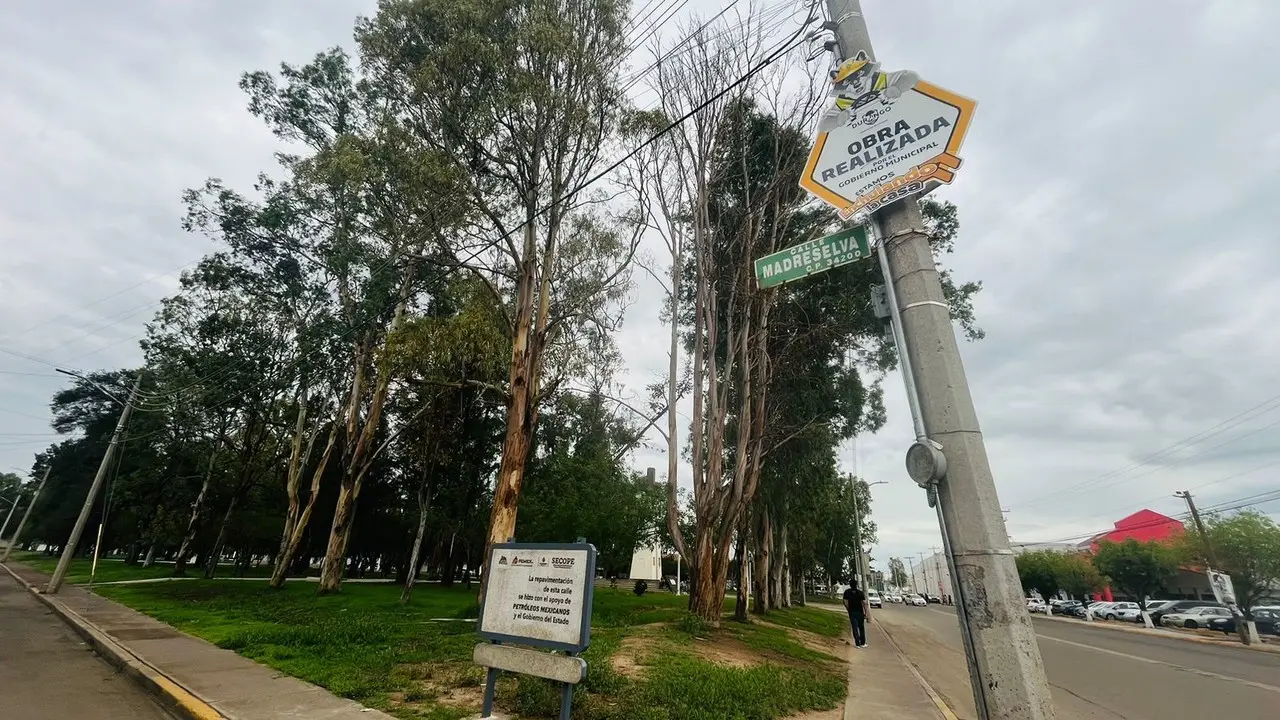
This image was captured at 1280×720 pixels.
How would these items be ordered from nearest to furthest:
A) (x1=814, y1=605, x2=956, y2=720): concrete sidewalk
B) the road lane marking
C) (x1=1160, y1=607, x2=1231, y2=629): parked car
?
(x1=814, y1=605, x2=956, y2=720): concrete sidewalk → the road lane marking → (x1=1160, y1=607, x2=1231, y2=629): parked car

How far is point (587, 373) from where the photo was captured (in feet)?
63.6

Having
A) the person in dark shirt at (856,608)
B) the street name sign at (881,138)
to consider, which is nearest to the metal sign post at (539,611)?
the street name sign at (881,138)

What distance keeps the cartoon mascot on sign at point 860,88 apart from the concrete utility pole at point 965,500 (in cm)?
84

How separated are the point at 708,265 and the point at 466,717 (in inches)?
528

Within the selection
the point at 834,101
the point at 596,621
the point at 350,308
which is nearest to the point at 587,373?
the point at 596,621

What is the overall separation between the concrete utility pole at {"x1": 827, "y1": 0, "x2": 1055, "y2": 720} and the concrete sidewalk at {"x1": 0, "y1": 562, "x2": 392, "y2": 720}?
18.1 feet

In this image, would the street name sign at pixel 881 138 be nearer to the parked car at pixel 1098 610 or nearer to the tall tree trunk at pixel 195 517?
the tall tree trunk at pixel 195 517

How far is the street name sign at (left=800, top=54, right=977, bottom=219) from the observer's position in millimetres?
3934

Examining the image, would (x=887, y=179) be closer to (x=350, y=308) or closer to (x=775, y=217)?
(x=775, y=217)

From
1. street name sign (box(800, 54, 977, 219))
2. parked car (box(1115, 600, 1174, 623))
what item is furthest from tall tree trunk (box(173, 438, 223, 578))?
parked car (box(1115, 600, 1174, 623))

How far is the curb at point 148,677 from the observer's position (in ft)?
20.8

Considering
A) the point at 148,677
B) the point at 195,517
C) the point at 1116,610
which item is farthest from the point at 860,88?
the point at 1116,610

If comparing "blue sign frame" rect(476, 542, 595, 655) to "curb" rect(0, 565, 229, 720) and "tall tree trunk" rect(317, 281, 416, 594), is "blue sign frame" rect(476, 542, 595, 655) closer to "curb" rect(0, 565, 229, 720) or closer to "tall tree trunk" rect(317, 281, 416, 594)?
"curb" rect(0, 565, 229, 720)

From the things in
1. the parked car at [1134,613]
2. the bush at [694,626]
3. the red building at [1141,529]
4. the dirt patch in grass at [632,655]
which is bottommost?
the dirt patch in grass at [632,655]
